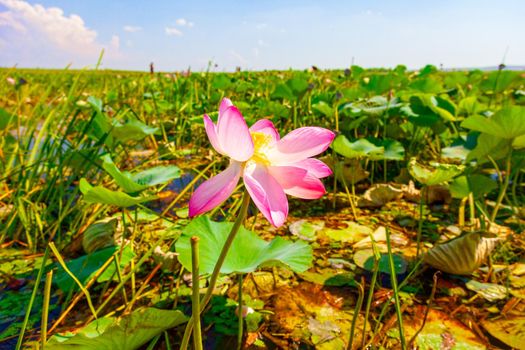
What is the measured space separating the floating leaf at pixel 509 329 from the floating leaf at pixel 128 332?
73 cm

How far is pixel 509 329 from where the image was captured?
830mm

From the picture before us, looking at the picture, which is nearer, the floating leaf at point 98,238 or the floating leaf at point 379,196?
the floating leaf at point 98,238

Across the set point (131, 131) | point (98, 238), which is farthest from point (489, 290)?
point (131, 131)

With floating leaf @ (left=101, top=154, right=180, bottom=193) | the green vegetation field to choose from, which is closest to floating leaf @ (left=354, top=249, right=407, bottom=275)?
the green vegetation field

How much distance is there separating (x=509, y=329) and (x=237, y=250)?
2.17 feet

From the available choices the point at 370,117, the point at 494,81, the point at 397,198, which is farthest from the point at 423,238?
the point at 494,81

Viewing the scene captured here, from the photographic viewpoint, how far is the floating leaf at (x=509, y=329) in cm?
79

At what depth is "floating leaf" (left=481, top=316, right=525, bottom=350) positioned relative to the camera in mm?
789

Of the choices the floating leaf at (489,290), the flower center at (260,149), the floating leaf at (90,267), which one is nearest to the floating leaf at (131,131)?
the floating leaf at (90,267)

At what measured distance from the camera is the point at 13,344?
78 cm

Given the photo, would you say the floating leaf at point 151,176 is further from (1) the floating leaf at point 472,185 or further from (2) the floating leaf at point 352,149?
(1) the floating leaf at point 472,185

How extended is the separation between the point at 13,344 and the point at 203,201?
693 mm

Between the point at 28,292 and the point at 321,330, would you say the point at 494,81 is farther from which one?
the point at 28,292

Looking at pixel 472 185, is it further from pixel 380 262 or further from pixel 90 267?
pixel 90 267
